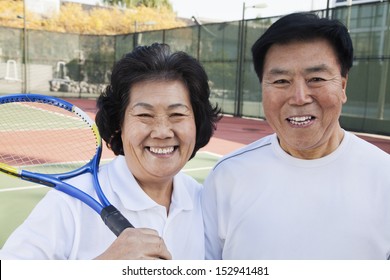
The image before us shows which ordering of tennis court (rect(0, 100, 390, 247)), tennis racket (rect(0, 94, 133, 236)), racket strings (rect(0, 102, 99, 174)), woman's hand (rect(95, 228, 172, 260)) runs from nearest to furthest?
woman's hand (rect(95, 228, 172, 260)), tennis racket (rect(0, 94, 133, 236)), tennis court (rect(0, 100, 390, 247)), racket strings (rect(0, 102, 99, 174))

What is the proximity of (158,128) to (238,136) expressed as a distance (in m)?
8.87

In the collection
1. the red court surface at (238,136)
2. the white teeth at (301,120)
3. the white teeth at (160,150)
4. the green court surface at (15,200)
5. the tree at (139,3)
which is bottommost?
the red court surface at (238,136)

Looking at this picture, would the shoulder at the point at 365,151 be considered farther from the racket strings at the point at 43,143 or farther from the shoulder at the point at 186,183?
the racket strings at the point at 43,143

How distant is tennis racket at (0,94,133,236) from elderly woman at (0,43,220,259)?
6cm

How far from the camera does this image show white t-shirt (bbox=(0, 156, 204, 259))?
4.63ft

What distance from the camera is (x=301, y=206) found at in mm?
1636

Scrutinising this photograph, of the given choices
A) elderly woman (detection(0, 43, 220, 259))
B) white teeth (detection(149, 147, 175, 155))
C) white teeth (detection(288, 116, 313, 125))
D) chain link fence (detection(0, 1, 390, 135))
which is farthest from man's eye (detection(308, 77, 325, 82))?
chain link fence (detection(0, 1, 390, 135))

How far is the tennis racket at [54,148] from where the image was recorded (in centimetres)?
156

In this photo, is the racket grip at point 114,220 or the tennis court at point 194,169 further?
the tennis court at point 194,169

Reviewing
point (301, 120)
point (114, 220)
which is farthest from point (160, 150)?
point (301, 120)

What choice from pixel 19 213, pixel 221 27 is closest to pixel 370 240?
pixel 19 213

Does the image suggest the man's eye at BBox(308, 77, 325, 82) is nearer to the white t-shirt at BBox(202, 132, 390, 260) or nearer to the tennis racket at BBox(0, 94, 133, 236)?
the white t-shirt at BBox(202, 132, 390, 260)

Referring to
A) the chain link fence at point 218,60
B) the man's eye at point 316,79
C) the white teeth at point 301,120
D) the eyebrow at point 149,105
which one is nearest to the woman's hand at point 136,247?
the eyebrow at point 149,105

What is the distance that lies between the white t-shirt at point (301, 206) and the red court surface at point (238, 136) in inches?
239
